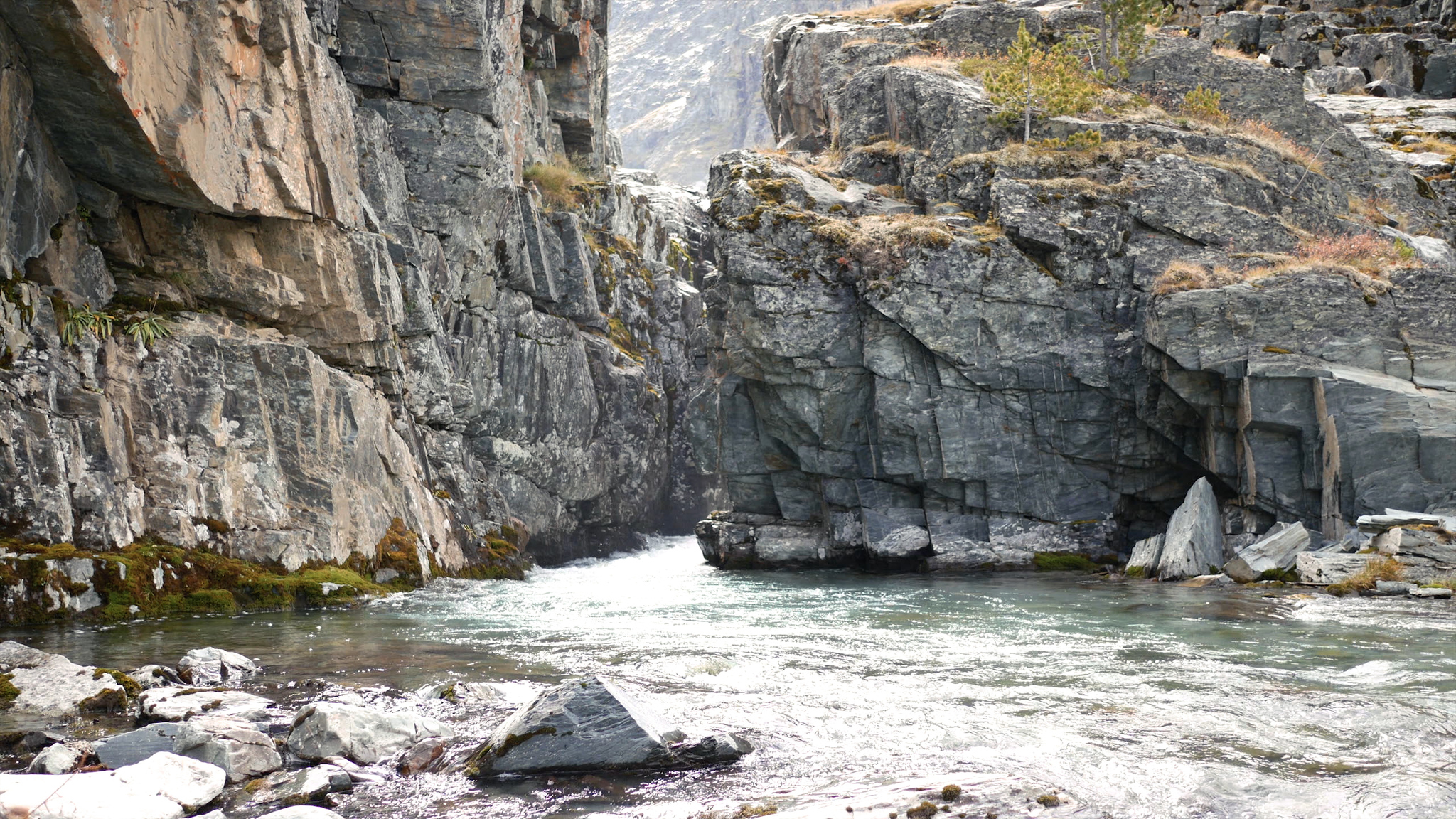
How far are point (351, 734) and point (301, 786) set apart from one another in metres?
0.82

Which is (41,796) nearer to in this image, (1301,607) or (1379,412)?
(1301,607)

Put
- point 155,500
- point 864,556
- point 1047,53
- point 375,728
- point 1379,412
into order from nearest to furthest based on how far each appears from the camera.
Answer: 1. point 375,728
2. point 155,500
3. point 1379,412
4. point 864,556
5. point 1047,53

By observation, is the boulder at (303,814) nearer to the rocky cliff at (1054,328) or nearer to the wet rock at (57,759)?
the wet rock at (57,759)

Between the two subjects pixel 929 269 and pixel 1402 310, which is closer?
pixel 1402 310

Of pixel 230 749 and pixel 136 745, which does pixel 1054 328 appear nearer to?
pixel 230 749

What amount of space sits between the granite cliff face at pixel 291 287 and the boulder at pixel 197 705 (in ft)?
29.3

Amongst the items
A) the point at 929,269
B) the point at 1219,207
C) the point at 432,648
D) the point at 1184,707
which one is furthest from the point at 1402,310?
the point at 432,648

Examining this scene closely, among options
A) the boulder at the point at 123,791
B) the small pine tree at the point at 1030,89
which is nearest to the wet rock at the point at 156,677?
the boulder at the point at 123,791

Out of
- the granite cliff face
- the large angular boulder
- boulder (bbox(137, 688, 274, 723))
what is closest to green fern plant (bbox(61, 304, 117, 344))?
the granite cliff face

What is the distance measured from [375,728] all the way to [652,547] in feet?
127

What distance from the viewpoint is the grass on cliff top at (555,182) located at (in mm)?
41500

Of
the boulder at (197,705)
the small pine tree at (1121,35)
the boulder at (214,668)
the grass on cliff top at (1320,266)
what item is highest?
the small pine tree at (1121,35)

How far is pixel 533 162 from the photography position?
4162 cm

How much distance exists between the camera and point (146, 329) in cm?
1975
